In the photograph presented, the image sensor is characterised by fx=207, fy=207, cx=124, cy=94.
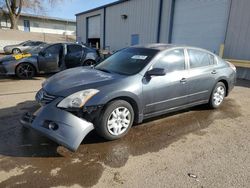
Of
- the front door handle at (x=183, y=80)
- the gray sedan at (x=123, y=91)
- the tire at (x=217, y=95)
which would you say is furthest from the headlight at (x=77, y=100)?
the tire at (x=217, y=95)

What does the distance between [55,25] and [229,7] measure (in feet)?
123

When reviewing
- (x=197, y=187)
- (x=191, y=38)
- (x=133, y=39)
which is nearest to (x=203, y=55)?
(x=197, y=187)

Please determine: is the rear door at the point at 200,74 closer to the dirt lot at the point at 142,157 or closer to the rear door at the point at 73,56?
the dirt lot at the point at 142,157

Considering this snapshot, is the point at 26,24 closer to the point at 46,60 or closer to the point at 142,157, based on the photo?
the point at 46,60

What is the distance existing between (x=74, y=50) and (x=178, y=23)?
7.73 meters

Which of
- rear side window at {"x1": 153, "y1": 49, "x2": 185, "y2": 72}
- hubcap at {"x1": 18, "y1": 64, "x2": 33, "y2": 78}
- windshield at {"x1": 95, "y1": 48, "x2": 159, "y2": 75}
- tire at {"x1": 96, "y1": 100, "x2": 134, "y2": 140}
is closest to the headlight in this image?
tire at {"x1": 96, "y1": 100, "x2": 134, "y2": 140}

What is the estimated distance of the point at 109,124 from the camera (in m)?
3.26

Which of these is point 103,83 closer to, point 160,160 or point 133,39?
point 160,160

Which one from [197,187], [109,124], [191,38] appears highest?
[191,38]

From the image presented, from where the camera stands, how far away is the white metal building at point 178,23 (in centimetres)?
1035

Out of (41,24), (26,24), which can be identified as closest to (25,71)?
(26,24)

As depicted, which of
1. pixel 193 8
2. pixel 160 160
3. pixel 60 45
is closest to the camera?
pixel 160 160

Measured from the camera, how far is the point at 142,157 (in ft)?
9.82

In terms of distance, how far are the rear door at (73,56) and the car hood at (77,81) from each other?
16.5ft
